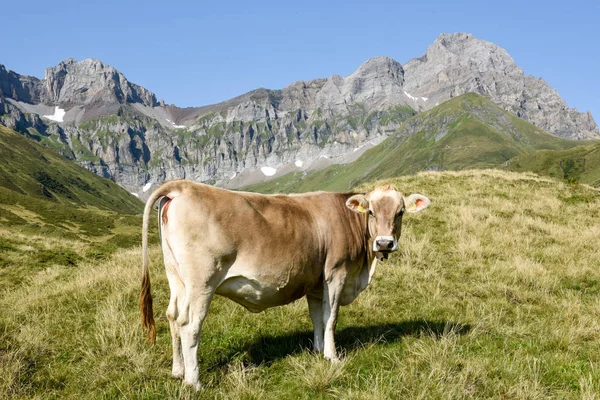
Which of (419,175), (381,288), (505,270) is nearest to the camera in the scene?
(381,288)

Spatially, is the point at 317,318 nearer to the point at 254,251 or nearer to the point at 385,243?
the point at 385,243

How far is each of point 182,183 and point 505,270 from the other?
999 cm

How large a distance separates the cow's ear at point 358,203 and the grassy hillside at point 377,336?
233 centimetres

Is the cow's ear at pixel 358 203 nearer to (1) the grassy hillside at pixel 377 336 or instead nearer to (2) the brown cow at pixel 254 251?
(2) the brown cow at pixel 254 251

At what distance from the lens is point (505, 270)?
12172 millimetres

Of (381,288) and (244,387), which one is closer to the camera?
(244,387)

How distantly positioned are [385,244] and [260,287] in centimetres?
205

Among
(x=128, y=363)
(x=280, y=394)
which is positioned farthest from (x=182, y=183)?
(x=280, y=394)

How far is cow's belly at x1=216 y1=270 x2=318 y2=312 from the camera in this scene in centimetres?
602

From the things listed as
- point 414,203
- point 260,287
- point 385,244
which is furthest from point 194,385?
point 414,203

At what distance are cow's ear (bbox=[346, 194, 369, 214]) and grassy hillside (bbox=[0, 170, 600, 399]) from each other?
2.33 meters

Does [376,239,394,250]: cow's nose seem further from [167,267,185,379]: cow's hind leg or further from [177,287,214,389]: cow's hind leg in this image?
[167,267,185,379]: cow's hind leg

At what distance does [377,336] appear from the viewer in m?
7.84

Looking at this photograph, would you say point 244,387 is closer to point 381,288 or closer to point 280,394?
point 280,394
